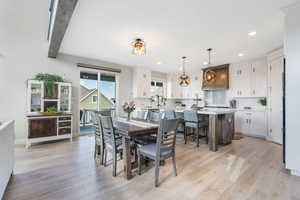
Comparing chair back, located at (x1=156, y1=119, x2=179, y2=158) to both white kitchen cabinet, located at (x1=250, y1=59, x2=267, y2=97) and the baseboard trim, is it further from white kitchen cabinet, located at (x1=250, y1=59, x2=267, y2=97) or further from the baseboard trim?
white kitchen cabinet, located at (x1=250, y1=59, x2=267, y2=97)

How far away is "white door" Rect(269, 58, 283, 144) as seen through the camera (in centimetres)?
377

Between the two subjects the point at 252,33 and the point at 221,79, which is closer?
the point at 252,33

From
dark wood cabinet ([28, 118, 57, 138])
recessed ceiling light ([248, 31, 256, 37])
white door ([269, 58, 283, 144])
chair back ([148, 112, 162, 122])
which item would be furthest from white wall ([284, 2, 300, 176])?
dark wood cabinet ([28, 118, 57, 138])

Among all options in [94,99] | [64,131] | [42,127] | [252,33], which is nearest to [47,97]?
[42,127]

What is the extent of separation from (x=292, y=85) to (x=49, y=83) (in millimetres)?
5503

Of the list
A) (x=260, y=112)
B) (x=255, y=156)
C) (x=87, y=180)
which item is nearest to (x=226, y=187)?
(x=255, y=156)

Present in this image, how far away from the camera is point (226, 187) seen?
1881 millimetres

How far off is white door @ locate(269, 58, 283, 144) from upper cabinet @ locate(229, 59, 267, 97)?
0.53m

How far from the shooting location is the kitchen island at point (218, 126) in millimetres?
3322

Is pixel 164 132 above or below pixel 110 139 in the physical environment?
above

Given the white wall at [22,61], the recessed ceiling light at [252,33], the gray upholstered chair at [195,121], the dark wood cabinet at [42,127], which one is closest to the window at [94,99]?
Answer: the white wall at [22,61]

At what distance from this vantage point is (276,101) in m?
3.90

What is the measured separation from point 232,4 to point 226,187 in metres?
2.72

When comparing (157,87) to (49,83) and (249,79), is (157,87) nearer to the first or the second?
(249,79)
